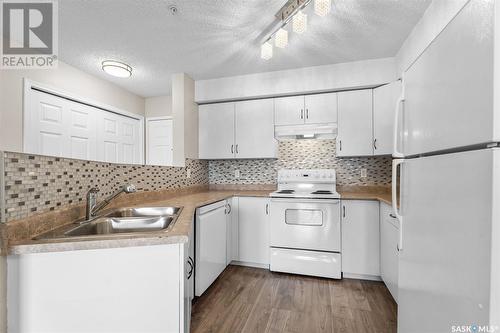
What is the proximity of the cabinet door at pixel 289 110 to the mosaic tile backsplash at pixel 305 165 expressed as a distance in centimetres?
38

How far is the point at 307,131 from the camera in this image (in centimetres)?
263

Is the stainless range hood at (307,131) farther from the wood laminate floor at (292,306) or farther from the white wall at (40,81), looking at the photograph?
the white wall at (40,81)

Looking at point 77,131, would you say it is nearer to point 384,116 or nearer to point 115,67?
point 115,67

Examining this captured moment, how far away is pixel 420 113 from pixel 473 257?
0.62 meters

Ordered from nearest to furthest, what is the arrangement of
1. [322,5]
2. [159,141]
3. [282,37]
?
1. [322,5]
2. [282,37]
3. [159,141]

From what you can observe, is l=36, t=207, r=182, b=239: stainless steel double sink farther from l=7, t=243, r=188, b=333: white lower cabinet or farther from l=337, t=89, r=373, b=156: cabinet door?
l=337, t=89, r=373, b=156: cabinet door

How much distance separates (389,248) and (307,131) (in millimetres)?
1446

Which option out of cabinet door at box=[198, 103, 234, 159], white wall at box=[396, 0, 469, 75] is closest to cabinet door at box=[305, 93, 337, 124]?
white wall at box=[396, 0, 469, 75]

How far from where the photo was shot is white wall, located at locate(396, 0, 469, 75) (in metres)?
1.34

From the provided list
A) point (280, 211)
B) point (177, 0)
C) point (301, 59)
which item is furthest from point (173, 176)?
point (301, 59)

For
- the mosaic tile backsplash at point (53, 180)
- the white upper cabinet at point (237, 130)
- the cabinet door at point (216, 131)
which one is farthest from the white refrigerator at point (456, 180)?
the cabinet door at point (216, 131)

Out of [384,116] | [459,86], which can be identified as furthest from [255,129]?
[459,86]

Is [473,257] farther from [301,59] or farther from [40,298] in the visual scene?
[301,59]

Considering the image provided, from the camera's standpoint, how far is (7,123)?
1997 mm
